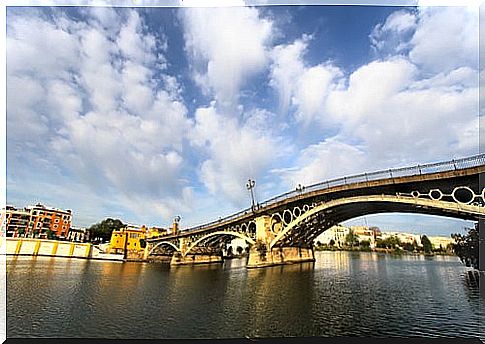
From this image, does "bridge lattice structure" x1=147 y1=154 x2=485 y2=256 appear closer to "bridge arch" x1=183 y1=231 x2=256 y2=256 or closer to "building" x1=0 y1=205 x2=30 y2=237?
"bridge arch" x1=183 y1=231 x2=256 y2=256

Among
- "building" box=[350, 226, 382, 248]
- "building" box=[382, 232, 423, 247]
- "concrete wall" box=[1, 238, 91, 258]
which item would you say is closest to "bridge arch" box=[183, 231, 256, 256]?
"concrete wall" box=[1, 238, 91, 258]

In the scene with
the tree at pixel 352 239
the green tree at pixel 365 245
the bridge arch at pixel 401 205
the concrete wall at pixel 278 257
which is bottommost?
the green tree at pixel 365 245

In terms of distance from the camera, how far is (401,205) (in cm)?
1295

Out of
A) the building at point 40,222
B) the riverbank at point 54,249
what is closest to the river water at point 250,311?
the riverbank at point 54,249

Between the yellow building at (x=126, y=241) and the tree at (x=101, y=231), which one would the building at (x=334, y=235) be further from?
the tree at (x=101, y=231)

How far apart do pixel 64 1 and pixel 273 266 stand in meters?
15.4

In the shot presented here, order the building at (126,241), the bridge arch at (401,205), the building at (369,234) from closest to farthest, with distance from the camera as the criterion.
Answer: the bridge arch at (401,205), the building at (126,241), the building at (369,234)

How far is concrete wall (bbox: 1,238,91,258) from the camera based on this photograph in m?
26.1

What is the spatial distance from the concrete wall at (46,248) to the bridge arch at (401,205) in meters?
21.1

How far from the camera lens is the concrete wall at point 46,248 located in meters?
26.1

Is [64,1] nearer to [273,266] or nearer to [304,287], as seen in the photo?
[304,287]

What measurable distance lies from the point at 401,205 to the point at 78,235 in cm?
3540

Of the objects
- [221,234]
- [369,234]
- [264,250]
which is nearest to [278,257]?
[264,250]

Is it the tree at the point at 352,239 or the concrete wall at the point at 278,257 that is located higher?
the concrete wall at the point at 278,257
